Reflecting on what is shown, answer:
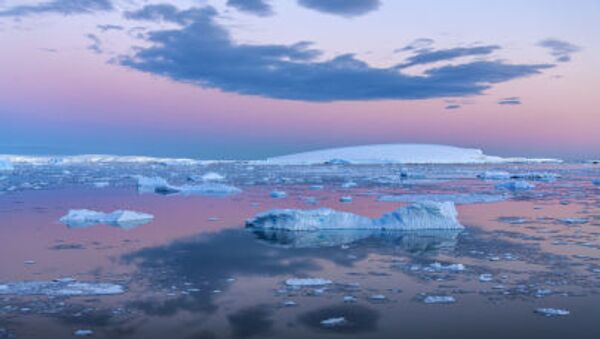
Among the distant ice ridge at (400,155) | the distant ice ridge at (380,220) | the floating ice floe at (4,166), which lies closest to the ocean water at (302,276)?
the distant ice ridge at (380,220)

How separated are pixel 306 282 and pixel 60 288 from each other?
2799mm

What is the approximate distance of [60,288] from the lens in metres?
6.23

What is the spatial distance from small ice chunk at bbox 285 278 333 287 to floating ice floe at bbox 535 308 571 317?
2.28 metres

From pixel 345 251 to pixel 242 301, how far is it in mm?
3012

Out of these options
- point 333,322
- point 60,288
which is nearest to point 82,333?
point 60,288


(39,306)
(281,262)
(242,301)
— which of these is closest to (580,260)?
(281,262)

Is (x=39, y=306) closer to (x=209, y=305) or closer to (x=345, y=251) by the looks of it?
(x=209, y=305)

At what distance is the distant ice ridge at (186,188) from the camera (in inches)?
795

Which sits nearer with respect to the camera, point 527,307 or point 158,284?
point 527,307

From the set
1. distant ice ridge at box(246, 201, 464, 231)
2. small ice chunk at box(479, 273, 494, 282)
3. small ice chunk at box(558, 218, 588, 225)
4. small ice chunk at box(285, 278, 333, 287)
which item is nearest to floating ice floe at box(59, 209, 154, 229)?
distant ice ridge at box(246, 201, 464, 231)

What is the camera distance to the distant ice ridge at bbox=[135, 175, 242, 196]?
20.2 metres

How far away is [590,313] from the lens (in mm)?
5297

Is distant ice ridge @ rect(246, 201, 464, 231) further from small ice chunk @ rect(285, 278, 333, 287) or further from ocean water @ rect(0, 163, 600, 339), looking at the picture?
small ice chunk @ rect(285, 278, 333, 287)

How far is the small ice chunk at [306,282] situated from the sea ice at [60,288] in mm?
1903
